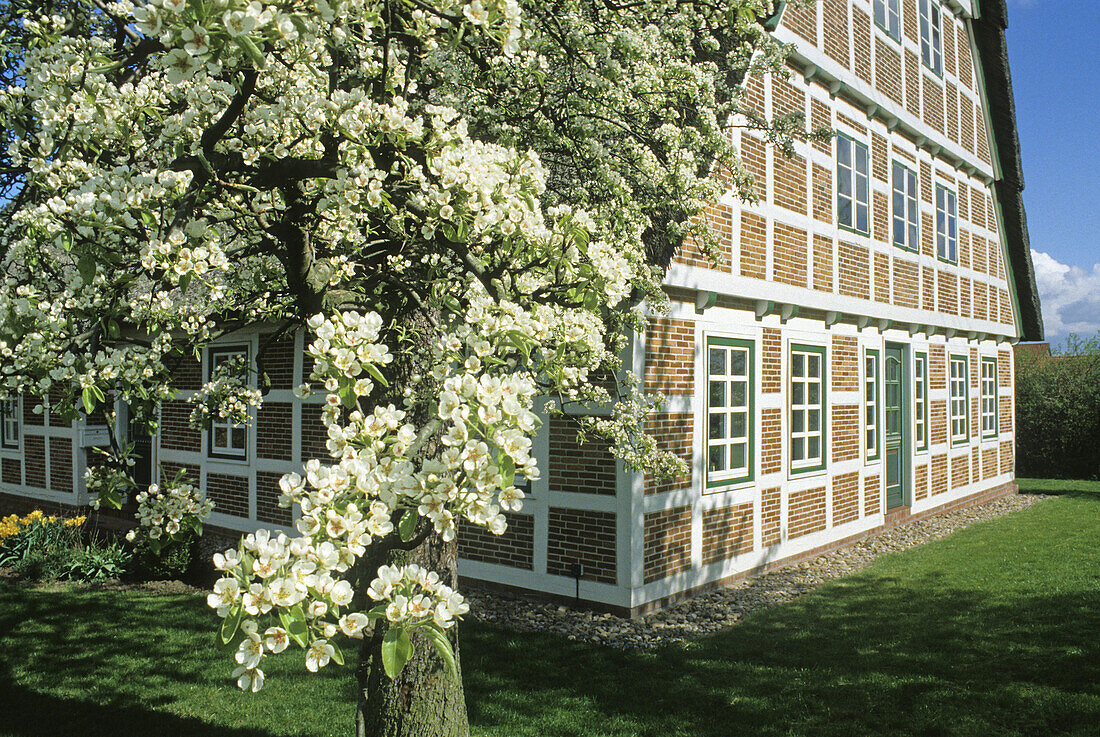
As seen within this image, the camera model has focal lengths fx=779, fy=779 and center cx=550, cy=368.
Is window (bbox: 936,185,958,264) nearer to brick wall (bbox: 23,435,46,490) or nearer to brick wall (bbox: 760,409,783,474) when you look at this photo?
brick wall (bbox: 760,409,783,474)

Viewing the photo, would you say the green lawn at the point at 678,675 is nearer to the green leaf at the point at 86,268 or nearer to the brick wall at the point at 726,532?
the brick wall at the point at 726,532

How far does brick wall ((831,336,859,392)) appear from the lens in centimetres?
1053

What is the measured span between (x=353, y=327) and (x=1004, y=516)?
1484 cm

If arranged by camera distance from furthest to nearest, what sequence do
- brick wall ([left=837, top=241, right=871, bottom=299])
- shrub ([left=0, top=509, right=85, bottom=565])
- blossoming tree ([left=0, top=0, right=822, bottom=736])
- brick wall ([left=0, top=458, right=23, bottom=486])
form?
brick wall ([left=0, top=458, right=23, bottom=486]) → brick wall ([left=837, top=241, right=871, bottom=299]) → shrub ([left=0, top=509, right=85, bottom=565]) → blossoming tree ([left=0, top=0, right=822, bottom=736])

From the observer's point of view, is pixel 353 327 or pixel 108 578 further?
pixel 108 578

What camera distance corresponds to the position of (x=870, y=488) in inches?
448

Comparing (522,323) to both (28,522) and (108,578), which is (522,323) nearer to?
(108,578)

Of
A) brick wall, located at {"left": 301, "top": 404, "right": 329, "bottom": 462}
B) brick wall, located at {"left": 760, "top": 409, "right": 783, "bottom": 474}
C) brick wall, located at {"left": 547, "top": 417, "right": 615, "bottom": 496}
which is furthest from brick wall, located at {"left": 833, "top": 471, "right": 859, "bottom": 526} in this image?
brick wall, located at {"left": 301, "top": 404, "right": 329, "bottom": 462}

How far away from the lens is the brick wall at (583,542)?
7160 millimetres

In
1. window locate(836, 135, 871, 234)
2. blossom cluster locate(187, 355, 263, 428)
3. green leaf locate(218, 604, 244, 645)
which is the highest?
window locate(836, 135, 871, 234)

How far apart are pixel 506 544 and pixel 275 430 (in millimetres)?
4228

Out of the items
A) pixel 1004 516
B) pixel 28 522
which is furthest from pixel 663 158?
pixel 1004 516

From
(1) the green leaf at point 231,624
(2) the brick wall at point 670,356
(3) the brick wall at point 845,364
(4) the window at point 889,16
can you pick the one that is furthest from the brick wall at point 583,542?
(4) the window at point 889,16

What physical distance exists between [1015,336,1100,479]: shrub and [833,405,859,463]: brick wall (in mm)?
14421
